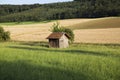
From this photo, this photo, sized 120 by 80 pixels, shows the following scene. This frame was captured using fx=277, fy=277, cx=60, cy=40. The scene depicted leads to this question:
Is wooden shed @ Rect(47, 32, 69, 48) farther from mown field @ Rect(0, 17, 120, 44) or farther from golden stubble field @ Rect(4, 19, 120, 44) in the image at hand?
golden stubble field @ Rect(4, 19, 120, 44)

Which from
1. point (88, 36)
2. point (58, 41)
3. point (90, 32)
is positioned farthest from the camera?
point (90, 32)

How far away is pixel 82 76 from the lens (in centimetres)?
926

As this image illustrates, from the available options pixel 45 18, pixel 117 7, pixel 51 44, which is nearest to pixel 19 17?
pixel 45 18

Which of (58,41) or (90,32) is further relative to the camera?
(90,32)

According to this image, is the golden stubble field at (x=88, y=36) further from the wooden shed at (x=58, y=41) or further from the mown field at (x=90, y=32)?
the wooden shed at (x=58, y=41)

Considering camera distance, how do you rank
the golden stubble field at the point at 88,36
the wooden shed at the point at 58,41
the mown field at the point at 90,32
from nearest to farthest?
the wooden shed at the point at 58,41
the golden stubble field at the point at 88,36
the mown field at the point at 90,32

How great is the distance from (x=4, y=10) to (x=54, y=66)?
601 ft

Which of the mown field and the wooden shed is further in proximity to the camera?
the mown field

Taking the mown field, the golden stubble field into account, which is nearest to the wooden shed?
the mown field

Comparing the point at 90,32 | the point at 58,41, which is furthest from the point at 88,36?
the point at 58,41

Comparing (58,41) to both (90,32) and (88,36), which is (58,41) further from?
(90,32)

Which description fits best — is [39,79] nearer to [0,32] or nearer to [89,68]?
[89,68]

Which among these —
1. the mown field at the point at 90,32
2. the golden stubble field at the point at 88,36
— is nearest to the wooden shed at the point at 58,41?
the mown field at the point at 90,32

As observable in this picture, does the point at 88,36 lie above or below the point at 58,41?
below
